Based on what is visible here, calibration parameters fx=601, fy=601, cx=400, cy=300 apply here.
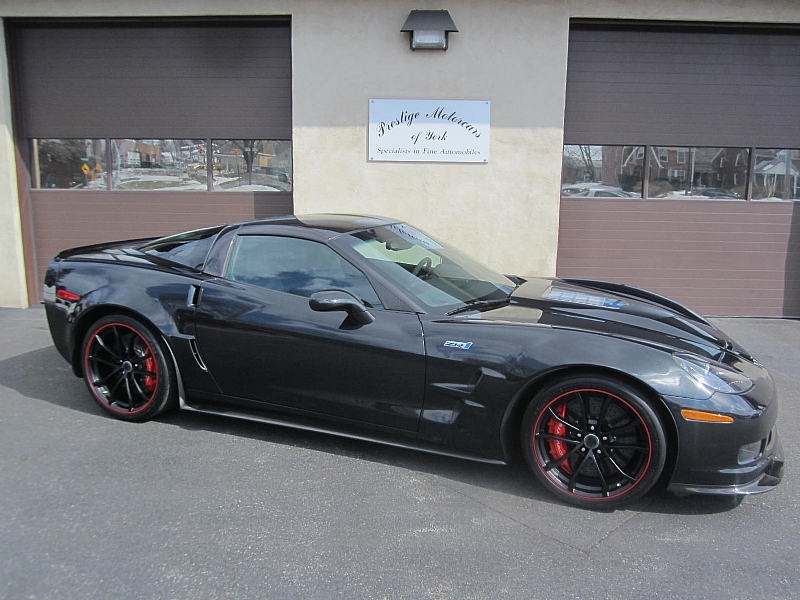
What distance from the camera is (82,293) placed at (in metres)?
4.03

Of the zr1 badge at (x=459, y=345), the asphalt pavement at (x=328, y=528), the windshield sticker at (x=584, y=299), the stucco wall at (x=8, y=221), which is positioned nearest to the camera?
the asphalt pavement at (x=328, y=528)

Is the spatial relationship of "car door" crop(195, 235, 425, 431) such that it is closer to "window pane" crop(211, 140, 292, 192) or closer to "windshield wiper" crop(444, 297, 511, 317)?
"windshield wiper" crop(444, 297, 511, 317)

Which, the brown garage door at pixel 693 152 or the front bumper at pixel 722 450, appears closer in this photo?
the front bumper at pixel 722 450

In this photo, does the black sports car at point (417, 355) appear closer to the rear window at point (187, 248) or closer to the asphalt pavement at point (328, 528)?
the rear window at point (187, 248)

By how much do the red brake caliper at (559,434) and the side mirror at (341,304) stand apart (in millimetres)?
1079

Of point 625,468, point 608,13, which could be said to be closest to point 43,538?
point 625,468

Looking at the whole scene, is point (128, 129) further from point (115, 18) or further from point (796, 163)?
point (796, 163)

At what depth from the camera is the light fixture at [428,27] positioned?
22.5 feet

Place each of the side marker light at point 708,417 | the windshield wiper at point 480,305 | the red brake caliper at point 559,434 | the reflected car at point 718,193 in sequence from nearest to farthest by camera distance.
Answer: the side marker light at point 708,417
the red brake caliper at point 559,434
the windshield wiper at point 480,305
the reflected car at point 718,193

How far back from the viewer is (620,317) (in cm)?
331

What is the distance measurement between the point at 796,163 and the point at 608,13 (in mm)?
3006

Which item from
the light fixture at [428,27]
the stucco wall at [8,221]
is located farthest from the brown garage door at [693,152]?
the stucco wall at [8,221]

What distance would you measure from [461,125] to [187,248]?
411 centimetres

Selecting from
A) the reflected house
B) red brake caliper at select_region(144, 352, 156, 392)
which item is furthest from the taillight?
the reflected house
